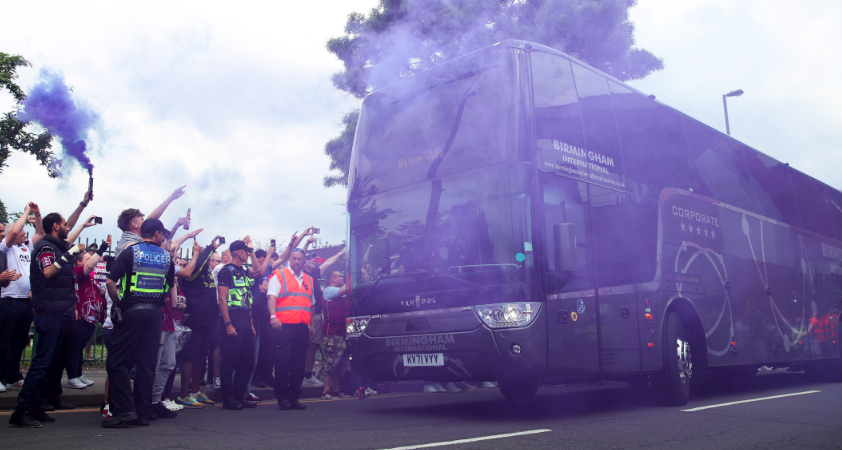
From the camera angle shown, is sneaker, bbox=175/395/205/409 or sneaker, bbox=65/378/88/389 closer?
sneaker, bbox=175/395/205/409

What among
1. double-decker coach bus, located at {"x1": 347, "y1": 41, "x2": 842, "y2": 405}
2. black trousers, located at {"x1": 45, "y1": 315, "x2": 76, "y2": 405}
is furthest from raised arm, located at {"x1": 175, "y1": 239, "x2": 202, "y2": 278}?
double-decker coach bus, located at {"x1": 347, "y1": 41, "x2": 842, "y2": 405}

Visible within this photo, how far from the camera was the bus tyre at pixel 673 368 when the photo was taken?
7.67 meters

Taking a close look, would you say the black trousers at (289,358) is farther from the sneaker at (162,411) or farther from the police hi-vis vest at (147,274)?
the police hi-vis vest at (147,274)

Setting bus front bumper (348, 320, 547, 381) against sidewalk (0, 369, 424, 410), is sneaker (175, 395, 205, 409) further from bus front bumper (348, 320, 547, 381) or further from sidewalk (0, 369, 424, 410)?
bus front bumper (348, 320, 547, 381)

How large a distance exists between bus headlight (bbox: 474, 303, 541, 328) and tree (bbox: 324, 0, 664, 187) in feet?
14.8

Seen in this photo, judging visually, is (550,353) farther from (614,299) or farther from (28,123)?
(28,123)

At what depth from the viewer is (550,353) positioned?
6094 millimetres

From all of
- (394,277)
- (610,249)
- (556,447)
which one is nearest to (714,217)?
(610,249)

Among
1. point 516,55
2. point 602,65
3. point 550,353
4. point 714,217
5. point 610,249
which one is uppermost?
point 602,65

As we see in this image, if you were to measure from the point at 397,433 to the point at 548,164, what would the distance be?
293 cm

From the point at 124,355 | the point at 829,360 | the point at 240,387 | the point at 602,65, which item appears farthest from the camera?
the point at 602,65

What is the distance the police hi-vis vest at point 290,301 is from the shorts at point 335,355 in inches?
58.0

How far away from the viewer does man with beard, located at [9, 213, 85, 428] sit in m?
5.82

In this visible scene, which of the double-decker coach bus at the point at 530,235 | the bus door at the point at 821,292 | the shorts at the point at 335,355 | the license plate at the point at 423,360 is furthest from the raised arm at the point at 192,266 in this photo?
the bus door at the point at 821,292
